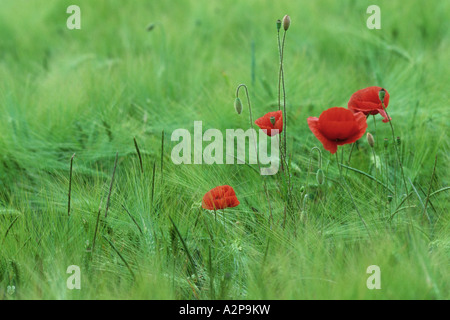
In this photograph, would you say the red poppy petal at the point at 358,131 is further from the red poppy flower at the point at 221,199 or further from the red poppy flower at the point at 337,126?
the red poppy flower at the point at 221,199

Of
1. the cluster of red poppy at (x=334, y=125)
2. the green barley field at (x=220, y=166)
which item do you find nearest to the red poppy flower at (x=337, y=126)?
the cluster of red poppy at (x=334, y=125)

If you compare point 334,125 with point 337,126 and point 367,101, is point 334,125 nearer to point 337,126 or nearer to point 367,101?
point 337,126

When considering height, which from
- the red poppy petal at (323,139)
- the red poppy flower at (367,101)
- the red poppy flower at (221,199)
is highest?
the red poppy flower at (367,101)

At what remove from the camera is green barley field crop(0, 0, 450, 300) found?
752 mm

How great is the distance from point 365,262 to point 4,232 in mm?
502

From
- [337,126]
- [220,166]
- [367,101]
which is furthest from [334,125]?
[220,166]

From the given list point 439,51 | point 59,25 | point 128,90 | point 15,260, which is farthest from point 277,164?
point 59,25

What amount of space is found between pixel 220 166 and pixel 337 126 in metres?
0.29

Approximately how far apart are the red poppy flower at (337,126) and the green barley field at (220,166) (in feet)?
0.33

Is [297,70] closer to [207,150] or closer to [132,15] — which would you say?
[207,150]

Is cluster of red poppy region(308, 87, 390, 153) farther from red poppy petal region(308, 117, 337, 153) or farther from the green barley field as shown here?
the green barley field

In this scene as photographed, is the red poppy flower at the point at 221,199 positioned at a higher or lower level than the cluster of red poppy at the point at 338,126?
lower

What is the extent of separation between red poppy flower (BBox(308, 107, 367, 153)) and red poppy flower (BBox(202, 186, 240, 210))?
0.14 meters

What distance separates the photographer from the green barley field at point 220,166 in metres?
0.75
